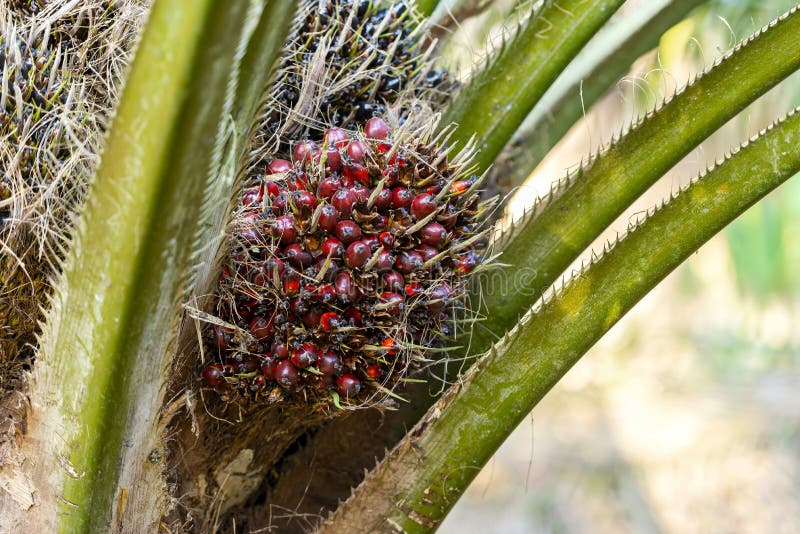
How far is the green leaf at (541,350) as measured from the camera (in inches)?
40.5

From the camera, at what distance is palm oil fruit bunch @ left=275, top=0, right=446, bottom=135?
1140mm

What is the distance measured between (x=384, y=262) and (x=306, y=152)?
7.8 inches

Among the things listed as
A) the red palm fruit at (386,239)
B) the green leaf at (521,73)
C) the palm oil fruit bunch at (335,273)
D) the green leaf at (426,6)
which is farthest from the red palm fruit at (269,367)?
the green leaf at (426,6)

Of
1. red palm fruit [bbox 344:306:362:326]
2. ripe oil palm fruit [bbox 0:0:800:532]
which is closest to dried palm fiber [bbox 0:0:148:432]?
ripe oil palm fruit [bbox 0:0:800:532]

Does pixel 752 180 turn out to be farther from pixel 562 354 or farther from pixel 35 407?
pixel 35 407

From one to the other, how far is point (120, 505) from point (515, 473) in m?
4.12

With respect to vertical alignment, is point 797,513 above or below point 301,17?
above

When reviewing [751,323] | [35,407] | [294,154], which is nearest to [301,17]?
[294,154]

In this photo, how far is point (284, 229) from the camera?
96 cm

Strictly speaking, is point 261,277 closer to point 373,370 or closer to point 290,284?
point 290,284

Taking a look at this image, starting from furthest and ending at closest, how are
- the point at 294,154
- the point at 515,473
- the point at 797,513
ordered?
the point at 515,473
the point at 797,513
the point at 294,154

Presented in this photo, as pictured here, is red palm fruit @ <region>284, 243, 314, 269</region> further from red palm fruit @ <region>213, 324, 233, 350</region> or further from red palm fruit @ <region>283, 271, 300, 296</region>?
red palm fruit @ <region>213, 324, 233, 350</region>

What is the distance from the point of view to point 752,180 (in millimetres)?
1035

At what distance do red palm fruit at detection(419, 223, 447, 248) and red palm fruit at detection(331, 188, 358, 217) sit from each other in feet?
0.32
